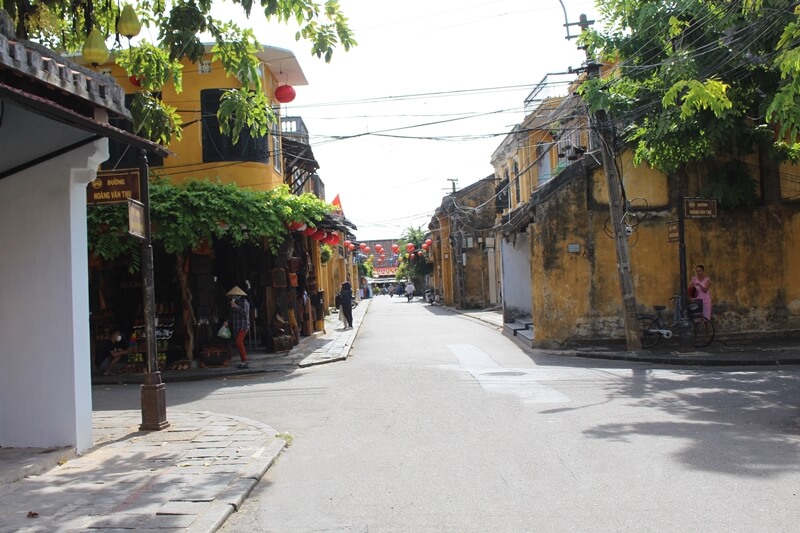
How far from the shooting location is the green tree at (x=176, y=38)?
322 inches

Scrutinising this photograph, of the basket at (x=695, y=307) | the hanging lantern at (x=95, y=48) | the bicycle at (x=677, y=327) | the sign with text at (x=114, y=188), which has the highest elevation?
the hanging lantern at (x=95, y=48)

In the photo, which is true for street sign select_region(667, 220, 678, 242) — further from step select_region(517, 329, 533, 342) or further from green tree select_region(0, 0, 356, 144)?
green tree select_region(0, 0, 356, 144)

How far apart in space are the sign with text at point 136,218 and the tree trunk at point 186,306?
289 inches

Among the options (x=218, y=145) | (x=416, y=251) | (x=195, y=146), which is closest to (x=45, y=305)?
(x=218, y=145)

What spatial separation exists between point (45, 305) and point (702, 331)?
1414 centimetres

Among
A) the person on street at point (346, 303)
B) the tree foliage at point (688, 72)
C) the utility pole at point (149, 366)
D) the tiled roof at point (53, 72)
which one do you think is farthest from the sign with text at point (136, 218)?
the person on street at point (346, 303)

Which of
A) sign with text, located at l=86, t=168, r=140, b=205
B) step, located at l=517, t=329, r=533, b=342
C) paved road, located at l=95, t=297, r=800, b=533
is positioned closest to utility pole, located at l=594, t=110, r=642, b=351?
paved road, located at l=95, t=297, r=800, b=533

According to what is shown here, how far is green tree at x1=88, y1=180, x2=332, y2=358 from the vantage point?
15.0m

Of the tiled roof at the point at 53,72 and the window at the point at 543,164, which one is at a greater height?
the window at the point at 543,164

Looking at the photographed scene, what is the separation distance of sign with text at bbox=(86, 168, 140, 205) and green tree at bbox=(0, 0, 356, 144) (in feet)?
2.68

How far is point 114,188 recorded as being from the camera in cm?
904

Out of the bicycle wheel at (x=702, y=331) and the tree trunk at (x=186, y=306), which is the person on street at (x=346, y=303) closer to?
the tree trunk at (x=186, y=306)

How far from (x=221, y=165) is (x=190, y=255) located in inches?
108

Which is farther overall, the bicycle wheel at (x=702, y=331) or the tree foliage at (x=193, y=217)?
the bicycle wheel at (x=702, y=331)
